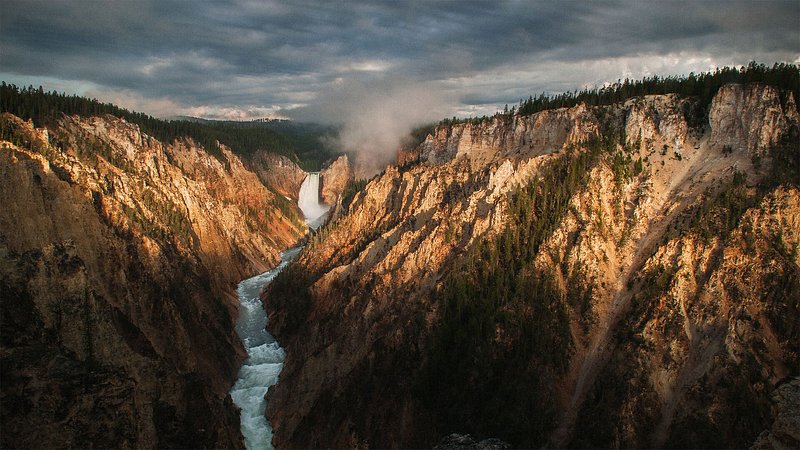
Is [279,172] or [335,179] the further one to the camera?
[335,179]

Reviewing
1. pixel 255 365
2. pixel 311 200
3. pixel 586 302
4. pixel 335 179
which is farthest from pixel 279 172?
pixel 586 302

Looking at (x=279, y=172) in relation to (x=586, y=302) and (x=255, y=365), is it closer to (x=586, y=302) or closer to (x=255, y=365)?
(x=255, y=365)

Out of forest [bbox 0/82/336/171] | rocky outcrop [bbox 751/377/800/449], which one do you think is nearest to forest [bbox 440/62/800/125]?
rocky outcrop [bbox 751/377/800/449]

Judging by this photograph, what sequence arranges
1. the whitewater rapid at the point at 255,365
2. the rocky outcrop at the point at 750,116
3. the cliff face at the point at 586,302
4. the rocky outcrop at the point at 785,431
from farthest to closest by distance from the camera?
1. the whitewater rapid at the point at 255,365
2. the rocky outcrop at the point at 750,116
3. the cliff face at the point at 586,302
4. the rocky outcrop at the point at 785,431

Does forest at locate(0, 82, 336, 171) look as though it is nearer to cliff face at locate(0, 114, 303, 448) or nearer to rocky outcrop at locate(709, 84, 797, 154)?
cliff face at locate(0, 114, 303, 448)

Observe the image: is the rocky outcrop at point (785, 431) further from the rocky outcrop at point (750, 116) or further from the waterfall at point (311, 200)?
the waterfall at point (311, 200)

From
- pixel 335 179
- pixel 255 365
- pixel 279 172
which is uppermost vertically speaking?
pixel 279 172

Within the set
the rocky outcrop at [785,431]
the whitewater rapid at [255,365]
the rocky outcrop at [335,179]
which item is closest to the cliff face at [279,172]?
the rocky outcrop at [335,179]

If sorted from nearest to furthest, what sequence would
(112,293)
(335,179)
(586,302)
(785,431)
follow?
(785,431)
(112,293)
(586,302)
(335,179)
